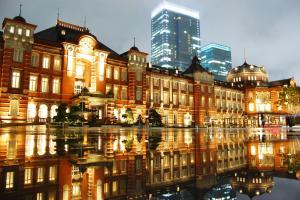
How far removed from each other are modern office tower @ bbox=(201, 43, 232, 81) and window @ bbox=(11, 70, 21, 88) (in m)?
169

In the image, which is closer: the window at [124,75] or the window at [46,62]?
the window at [46,62]

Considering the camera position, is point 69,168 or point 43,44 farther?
point 43,44

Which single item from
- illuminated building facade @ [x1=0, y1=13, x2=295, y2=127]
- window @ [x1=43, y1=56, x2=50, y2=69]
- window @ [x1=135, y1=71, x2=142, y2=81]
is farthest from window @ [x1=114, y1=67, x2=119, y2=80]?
window @ [x1=43, y1=56, x2=50, y2=69]

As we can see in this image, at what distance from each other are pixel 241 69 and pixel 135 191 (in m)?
88.3

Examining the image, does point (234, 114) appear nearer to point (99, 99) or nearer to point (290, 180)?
point (99, 99)

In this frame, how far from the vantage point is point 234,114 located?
214 ft

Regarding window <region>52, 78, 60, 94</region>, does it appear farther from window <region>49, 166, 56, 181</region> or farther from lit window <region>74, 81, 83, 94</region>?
window <region>49, 166, 56, 181</region>

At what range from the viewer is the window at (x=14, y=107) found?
93.0 ft

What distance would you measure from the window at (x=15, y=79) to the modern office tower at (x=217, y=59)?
169458 millimetres

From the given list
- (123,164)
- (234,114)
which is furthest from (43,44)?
(234,114)

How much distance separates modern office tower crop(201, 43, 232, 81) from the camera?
18925 centimetres

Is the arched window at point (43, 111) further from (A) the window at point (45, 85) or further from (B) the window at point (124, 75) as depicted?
(B) the window at point (124, 75)

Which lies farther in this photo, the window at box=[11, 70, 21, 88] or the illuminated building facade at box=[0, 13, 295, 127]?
the illuminated building facade at box=[0, 13, 295, 127]

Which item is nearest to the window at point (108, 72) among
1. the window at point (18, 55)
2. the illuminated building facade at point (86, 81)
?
the illuminated building facade at point (86, 81)
